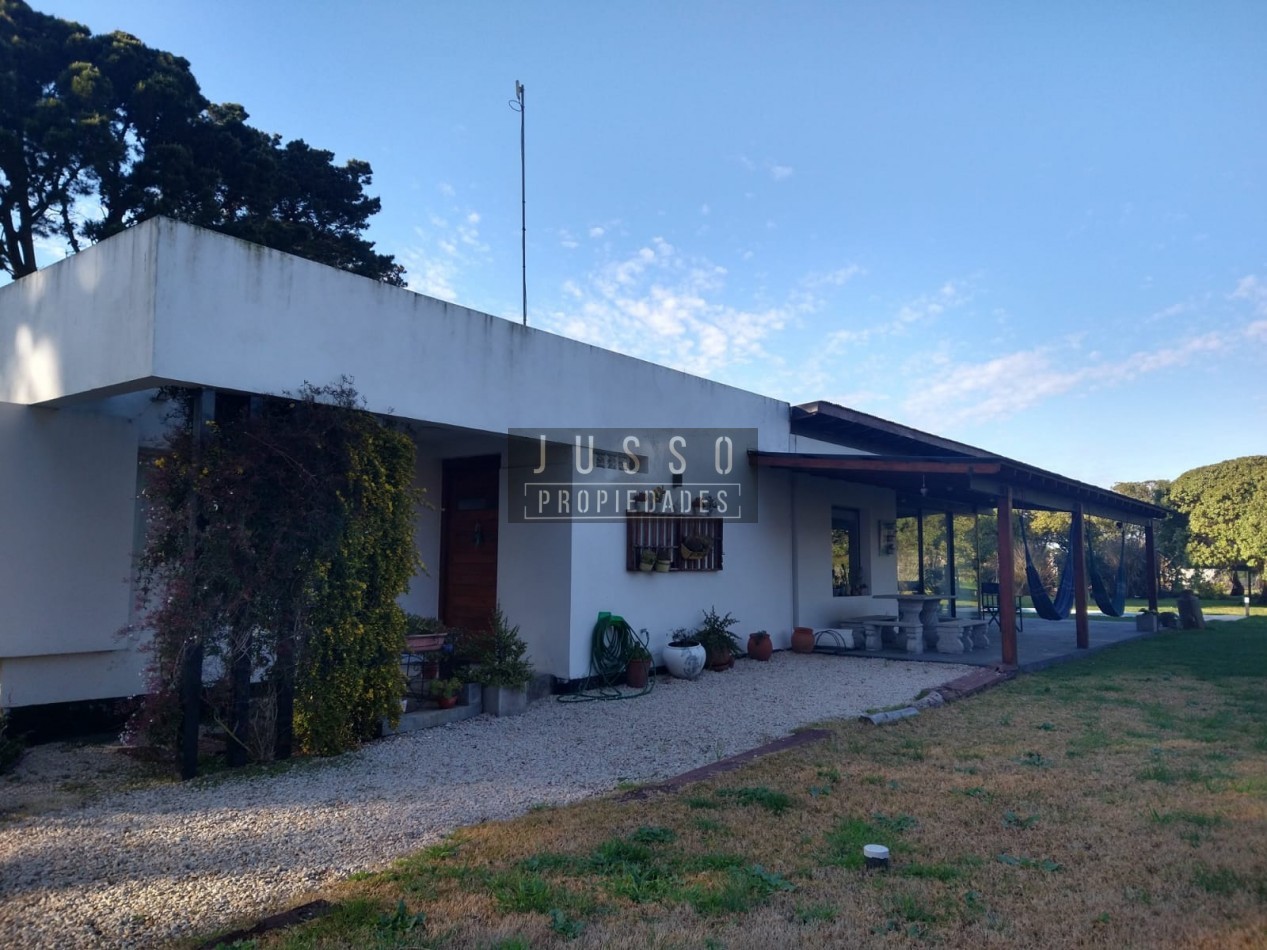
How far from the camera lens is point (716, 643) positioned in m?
9.23

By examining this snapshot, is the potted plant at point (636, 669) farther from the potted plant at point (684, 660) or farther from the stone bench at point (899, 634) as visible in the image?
the stone bench at point (899, 634)

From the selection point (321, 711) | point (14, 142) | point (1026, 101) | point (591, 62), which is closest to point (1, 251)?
point (14, 142)

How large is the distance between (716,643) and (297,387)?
18.4ft

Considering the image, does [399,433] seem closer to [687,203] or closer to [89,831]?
[89,831]

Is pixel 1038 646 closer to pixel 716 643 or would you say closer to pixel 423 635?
pixel 716 643

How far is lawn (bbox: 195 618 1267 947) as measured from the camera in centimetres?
278

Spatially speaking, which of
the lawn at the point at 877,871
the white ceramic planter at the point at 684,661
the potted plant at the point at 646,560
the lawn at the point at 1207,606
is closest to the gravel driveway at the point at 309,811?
the lawn at the point at 877,871

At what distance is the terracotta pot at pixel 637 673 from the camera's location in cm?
811

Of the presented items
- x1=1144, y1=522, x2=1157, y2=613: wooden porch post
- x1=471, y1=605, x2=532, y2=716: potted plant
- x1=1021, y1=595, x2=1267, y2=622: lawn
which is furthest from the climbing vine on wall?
x1=1021, y1=595, x2=1267, y2=622: lawn

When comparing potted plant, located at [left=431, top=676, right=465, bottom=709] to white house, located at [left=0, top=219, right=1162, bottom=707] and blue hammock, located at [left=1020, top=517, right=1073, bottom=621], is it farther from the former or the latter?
blue hammock, located at [left=1020, top=517, right=1073, bottom=621]

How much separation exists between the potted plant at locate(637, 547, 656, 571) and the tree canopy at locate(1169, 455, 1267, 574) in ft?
77.8

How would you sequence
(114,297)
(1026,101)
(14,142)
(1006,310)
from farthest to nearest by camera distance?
(1006,310) < (14,142) < (1026,101) < (114,297)

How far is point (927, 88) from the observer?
9383 mm

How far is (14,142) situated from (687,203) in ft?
34.7
